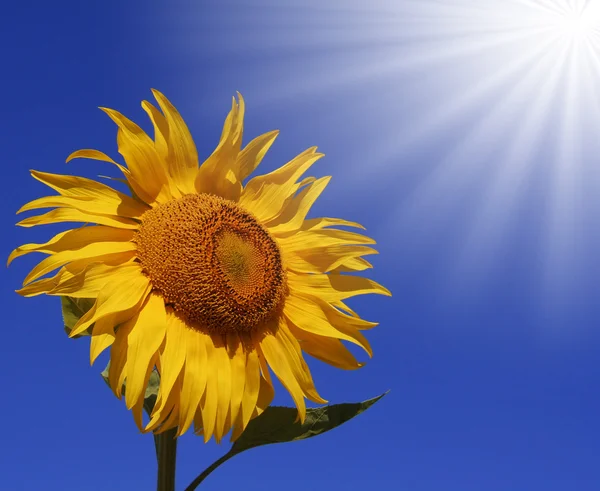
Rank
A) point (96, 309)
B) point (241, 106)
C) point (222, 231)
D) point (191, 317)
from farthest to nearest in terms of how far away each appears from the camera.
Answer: point (241, 106) < point (222, 231) < point (191, 317) < point (96, 309)

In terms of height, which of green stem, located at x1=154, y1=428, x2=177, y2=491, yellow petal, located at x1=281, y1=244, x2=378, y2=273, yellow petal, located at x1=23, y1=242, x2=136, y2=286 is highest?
yellow petal, located at x1=281, y1=244, x2=378, y2=273

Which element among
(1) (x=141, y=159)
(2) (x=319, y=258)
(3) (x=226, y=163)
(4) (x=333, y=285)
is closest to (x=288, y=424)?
(4) (x=333, y=285)

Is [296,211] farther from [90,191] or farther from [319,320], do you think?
[90,191]

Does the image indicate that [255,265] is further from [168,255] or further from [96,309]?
[96,309]

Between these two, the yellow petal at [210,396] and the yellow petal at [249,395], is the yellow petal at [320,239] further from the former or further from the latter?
the yellow petal at [210,396]

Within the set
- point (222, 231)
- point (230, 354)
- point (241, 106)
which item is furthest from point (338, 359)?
point (241, 106)

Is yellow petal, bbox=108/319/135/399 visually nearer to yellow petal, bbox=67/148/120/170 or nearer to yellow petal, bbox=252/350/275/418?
yellow petal, bbox=252/350/275/418

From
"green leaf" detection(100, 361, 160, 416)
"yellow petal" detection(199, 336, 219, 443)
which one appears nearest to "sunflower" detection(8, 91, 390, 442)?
"yellow petal" detection(199, 336, 219, 443)
